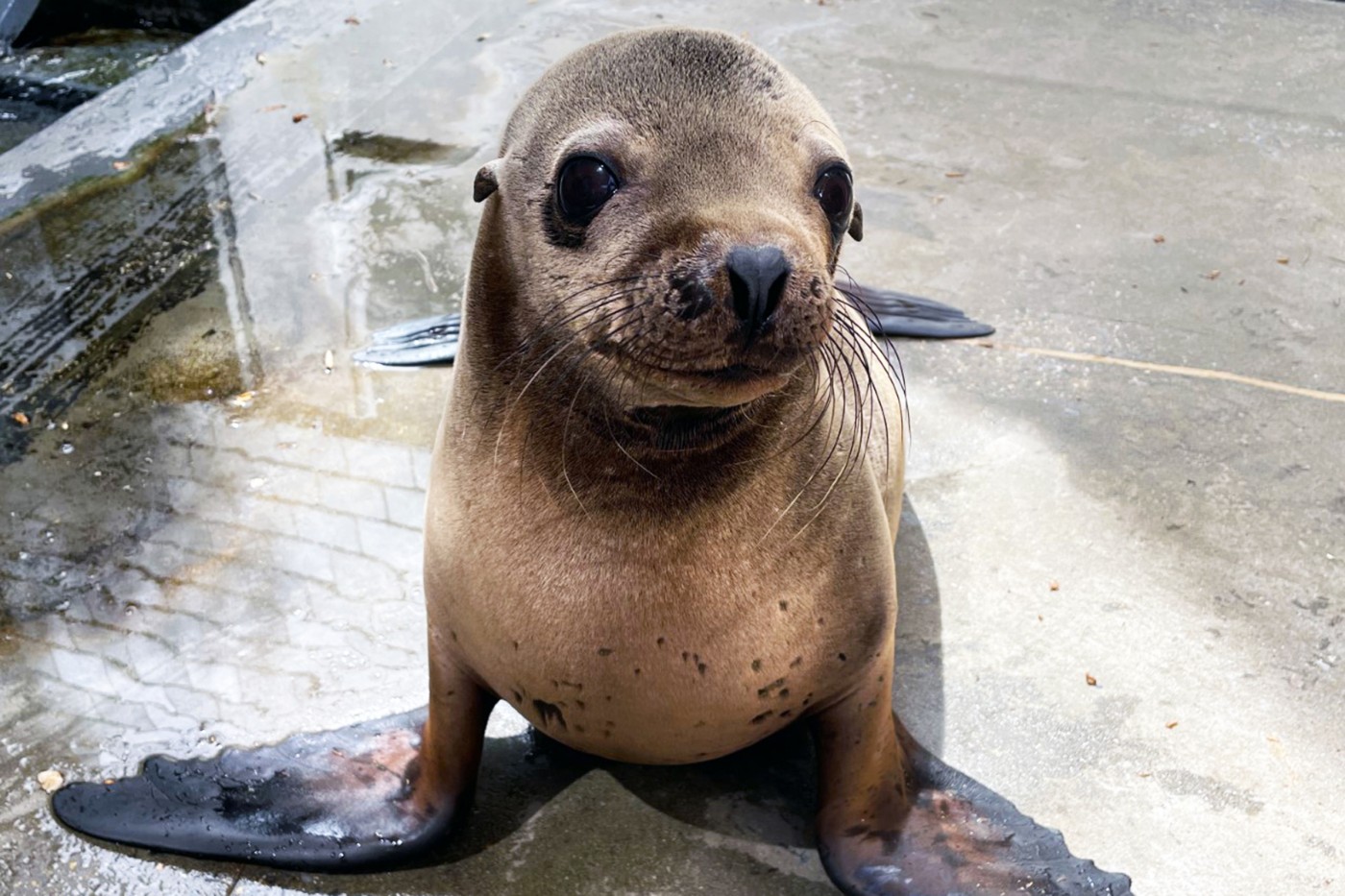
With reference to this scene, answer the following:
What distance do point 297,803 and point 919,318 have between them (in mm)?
2339

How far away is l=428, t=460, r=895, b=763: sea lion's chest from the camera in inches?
85.4

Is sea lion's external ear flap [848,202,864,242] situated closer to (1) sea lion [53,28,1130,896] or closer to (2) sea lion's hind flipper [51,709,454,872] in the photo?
(1) sea lion [53,28,1130,896]

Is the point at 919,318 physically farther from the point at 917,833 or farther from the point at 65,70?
the point at 65,70

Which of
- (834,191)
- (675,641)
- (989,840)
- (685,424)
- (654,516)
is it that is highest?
(834,191)

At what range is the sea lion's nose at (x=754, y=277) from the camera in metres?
1.77

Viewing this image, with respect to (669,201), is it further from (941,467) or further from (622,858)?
(941,467)

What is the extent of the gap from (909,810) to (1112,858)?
0.38 meters

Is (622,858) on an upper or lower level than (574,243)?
lower

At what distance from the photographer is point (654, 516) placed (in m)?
2.15

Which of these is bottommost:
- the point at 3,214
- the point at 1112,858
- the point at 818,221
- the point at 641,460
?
the point at 1112,858

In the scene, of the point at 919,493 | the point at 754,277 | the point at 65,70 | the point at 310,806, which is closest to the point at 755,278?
the point at 754,277

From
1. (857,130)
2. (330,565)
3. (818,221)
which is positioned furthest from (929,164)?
(818,221)

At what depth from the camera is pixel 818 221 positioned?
6.67 ft

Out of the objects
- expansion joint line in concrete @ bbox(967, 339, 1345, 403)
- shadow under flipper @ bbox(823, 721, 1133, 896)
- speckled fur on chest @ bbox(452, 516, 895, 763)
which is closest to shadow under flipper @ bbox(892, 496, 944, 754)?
shadow under flipper @ bbox(823, 721, 1133, 896)
